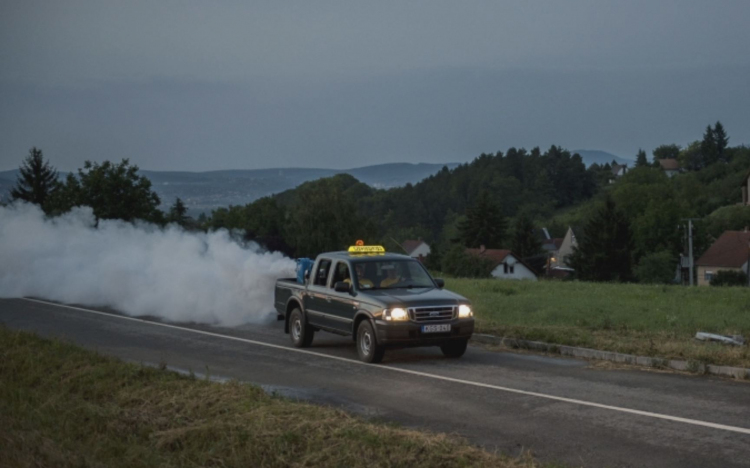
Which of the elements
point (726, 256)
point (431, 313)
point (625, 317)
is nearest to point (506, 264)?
point (726, 256)

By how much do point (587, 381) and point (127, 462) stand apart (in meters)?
6.64

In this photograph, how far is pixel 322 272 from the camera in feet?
53.6

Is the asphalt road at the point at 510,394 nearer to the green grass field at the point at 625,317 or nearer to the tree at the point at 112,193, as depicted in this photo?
the green grass field at the point at 625,317

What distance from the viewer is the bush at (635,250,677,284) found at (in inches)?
3597

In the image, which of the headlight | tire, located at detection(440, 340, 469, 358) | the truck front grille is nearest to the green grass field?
tire, located at detection(440, 340, 469, 358)

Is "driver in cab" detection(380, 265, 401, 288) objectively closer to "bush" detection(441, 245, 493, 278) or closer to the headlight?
the headlight

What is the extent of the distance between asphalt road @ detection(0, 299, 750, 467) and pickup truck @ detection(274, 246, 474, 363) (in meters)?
0.43

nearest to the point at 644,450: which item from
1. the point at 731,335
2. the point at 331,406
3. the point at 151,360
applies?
the point at 331,406

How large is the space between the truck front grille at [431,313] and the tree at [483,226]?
309ft

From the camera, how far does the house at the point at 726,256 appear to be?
9558 centimetres

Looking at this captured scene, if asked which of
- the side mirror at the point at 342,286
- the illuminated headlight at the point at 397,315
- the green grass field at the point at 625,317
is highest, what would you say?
the side mirror at the point at 342,286

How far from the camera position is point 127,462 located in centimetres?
782

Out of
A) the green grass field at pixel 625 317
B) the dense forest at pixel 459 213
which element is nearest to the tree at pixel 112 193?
the dense forest at pixel 459 213

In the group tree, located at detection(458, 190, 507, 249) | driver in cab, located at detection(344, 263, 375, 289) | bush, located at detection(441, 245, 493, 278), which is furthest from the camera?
tree, located at detection(458, 190, 507, 249)
